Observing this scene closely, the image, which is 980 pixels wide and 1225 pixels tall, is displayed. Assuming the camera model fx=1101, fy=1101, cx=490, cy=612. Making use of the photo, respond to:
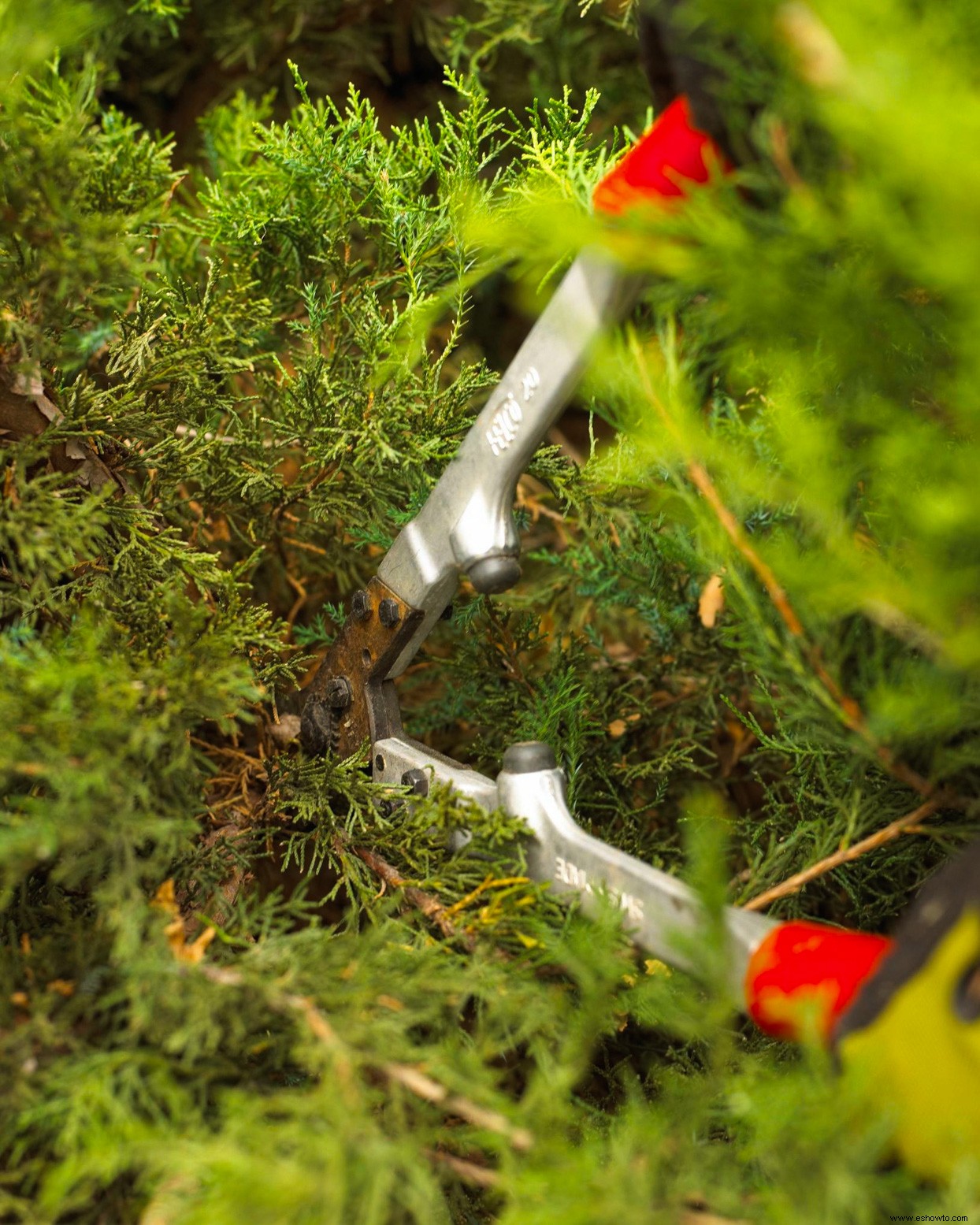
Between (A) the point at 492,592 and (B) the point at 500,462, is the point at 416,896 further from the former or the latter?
(B) the point at 500,462

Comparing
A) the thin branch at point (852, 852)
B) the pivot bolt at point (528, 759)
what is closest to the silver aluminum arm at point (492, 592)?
the pivot bolt at point (528, 759)

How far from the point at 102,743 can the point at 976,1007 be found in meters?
0.57

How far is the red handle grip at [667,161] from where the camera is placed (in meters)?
0.73

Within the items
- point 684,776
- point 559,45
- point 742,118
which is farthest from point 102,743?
point 559,45

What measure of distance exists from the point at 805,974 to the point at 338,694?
520mm

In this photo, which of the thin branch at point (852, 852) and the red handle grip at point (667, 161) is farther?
the thin branch at point (852, 852)

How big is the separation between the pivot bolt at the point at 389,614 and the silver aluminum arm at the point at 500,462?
0.01 meters

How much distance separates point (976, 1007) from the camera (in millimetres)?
591

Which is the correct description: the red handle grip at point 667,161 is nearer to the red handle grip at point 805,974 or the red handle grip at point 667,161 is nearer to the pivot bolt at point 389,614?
the pivot bolt at point 389,614

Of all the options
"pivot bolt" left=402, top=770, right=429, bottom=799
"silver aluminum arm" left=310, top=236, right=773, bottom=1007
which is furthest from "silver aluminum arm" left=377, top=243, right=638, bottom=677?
"pivot bolt" left=402, top=770, right=429, bottom=799

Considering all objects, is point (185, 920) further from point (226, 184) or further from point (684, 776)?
point (226, 184)

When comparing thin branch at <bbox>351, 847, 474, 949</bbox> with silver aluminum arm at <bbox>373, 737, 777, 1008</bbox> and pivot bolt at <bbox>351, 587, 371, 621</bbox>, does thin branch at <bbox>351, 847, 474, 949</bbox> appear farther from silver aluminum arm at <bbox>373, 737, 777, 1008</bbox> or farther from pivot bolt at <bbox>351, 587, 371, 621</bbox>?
pivot bolt at <bbox>351, 587, 371, 621</bbox>

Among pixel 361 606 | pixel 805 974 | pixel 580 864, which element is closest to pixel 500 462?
pixel 361 606

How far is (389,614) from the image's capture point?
100 centimetres
